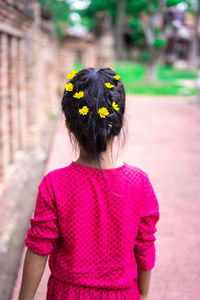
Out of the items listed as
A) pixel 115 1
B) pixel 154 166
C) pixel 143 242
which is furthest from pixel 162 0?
pixel 143 242

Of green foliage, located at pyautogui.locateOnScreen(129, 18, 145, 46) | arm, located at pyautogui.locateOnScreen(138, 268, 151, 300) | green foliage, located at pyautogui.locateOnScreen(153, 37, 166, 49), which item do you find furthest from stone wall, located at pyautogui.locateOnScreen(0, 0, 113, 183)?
green foliage, located at pyautogui.locateOnScreen(129, 18, 145, 46)

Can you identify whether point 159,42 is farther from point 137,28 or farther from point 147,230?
point 147,230

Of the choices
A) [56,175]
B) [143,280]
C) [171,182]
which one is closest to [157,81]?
[171,182]

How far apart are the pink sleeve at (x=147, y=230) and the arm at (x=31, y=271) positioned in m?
0.40

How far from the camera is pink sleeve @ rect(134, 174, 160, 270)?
4.79 feet

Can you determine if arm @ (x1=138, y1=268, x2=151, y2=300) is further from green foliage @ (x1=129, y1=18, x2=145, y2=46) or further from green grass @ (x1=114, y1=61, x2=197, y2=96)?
green foliage @ (x1=129, y1=18, x2=145, y2=46)

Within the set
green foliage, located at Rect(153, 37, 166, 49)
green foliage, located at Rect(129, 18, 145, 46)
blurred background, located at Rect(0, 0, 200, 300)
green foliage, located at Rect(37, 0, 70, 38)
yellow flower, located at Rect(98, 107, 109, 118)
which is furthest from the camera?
green foliage, located at Rect(129, 18, 145, 46)

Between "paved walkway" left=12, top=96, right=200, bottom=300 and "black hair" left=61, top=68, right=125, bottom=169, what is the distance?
0.20m

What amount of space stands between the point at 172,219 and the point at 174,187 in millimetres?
1187

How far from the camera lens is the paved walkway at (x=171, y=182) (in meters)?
2.88

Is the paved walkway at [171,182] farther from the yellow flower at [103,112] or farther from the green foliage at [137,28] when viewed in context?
the green foliage at [137,28]

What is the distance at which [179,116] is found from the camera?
1255 cm

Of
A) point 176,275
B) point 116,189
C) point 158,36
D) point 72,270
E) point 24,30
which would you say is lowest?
point 176,275

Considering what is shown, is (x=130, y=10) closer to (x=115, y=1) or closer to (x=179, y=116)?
(x=115, y=1)
